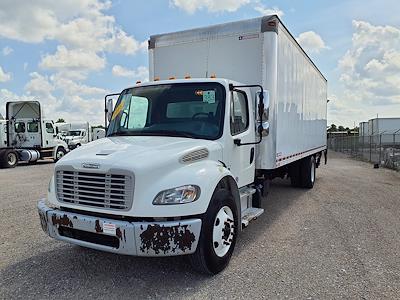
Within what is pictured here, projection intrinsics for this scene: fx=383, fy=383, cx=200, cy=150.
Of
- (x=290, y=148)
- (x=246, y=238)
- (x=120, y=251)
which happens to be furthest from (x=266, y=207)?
(x=120, y=251)

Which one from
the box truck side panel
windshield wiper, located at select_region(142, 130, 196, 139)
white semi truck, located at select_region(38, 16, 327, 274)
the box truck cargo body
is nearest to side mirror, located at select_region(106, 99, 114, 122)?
white semi truck, located at select_region(38, 16, 327, 274)

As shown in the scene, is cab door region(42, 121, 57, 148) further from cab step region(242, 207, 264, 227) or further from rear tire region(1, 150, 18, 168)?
cab step region(242, 207, 264, 227)

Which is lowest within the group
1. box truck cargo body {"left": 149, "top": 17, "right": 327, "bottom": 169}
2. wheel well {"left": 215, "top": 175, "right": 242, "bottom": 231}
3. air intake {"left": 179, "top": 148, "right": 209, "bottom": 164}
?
wheel well {"left": 215, "top": 175, "right": 242, "bottom": 231}

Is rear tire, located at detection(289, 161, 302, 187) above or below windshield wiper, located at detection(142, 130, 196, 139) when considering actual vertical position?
below

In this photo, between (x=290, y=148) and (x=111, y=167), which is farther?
(x=290, y=148)

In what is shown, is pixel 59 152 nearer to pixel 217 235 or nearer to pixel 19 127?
pixel 19 127

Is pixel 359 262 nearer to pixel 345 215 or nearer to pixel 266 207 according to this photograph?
pixel 345 215

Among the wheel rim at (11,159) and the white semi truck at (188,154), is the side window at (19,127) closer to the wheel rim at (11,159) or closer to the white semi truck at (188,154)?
the wheel rim at (11,159)

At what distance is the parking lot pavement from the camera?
4.16 meters

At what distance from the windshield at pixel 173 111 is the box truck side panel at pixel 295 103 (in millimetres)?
1991

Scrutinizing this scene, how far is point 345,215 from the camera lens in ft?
25.5

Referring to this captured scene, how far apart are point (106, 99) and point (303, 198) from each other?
19.0 ft

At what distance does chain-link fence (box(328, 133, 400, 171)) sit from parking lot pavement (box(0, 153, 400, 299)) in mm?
13338

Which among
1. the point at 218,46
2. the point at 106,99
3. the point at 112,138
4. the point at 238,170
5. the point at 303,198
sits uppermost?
the point at 218,46
